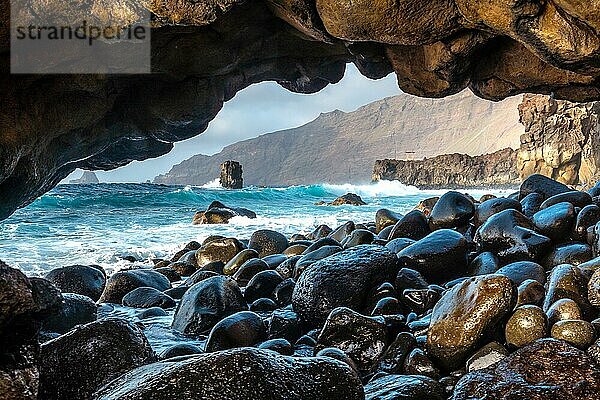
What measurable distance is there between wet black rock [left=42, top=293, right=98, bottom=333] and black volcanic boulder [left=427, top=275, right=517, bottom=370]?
11.7ft

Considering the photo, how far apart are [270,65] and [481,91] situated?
2.64m

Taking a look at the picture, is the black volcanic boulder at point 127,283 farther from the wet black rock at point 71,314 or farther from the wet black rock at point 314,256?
the wet black rock at point 314,256

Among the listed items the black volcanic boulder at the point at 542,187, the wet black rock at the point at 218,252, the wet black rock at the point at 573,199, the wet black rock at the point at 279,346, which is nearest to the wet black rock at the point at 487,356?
the wet black rock at the point at 279,346

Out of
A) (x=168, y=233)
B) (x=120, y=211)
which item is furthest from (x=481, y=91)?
(x=120, y=211)

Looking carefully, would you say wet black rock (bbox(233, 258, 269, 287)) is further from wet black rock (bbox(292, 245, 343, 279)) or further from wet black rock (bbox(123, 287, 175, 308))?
wet black rock (bbox(123, 287, 175, 308))

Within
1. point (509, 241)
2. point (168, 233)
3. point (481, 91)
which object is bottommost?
point (168, 233)

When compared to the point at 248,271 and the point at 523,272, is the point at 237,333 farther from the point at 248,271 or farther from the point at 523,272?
the point at 248,271

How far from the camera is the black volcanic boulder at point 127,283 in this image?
6613 mm

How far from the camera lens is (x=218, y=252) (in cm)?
927

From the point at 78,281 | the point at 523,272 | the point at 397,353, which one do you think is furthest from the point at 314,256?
the point at 78,281

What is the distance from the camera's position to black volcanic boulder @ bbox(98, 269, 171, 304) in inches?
260

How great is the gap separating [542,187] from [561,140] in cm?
3234

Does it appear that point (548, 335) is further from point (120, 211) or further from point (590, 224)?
point (120, 211)

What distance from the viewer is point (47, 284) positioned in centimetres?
454
